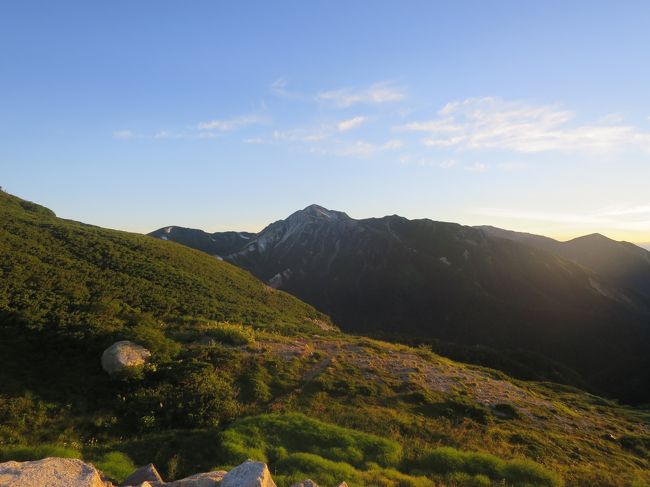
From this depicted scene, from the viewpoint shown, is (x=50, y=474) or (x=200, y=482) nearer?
(x=50, y=474)

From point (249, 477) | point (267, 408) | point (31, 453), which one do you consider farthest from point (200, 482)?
point (267, 408)

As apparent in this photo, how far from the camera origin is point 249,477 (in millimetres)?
8906

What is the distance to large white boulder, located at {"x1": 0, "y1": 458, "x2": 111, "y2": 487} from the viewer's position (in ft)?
26.7

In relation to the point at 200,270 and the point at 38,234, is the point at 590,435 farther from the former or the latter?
the point at 38,234

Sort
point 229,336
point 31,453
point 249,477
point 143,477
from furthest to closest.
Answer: point 229,336
point 31,453
point 143,477
point 249,477

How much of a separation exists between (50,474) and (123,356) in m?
16.4

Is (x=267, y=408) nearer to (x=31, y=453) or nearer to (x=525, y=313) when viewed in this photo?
(x=31, y=453)

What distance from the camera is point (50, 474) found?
8.45 metres

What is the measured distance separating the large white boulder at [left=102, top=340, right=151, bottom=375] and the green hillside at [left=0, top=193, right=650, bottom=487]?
1.93 feet

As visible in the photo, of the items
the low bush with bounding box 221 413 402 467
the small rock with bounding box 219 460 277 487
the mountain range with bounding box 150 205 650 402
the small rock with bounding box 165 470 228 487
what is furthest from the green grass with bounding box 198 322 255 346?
the mountain range with bounding box 150 205 650 402

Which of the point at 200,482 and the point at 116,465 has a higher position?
the point at 200,482

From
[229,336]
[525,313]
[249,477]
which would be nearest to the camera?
[249,477]

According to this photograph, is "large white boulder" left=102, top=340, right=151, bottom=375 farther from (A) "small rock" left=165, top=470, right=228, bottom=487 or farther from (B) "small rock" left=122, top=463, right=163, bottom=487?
(A) "small rock" left=165, top=470, right=228, bottom=487

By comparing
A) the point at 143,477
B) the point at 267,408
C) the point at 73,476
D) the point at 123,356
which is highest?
the point at 73,476
